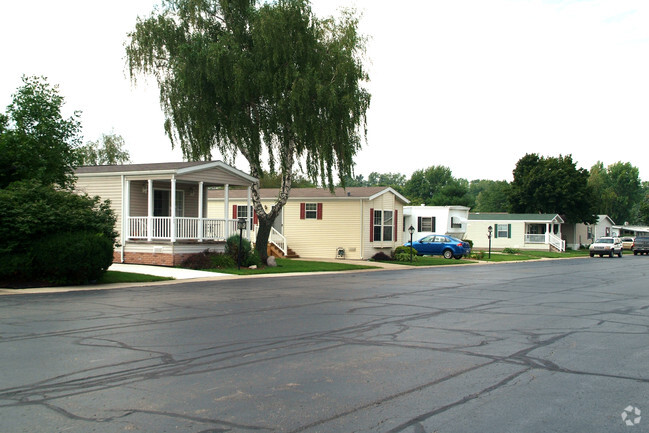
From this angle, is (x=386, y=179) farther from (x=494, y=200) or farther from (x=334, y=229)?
(x=334, y=229)

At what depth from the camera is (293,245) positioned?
1442 inches

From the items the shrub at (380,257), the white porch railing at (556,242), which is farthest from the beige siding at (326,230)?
the white porch railing at (556,242)

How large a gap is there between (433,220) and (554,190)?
24072 mm

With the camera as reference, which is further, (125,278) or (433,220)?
(433,220)

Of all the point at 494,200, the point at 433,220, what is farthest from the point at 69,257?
the point at 494,200

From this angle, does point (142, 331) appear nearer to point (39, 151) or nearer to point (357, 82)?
point (39, 151)

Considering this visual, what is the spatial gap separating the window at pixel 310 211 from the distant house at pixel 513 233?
29.1 metres

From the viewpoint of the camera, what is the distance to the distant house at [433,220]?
160 ft

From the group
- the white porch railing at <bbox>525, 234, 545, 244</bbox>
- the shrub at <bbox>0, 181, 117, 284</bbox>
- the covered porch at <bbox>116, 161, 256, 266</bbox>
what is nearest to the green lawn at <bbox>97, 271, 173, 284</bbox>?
the shrub at <bbox>0, 181, 117, 284</bbox>

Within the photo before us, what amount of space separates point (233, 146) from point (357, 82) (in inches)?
246

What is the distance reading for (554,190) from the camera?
66750 millimetres

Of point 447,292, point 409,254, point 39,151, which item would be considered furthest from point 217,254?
point 409,254

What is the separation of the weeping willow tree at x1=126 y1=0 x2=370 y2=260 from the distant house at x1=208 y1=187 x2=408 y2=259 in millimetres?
7589

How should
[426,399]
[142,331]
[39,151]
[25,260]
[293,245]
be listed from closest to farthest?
[426,399], [142,331], [25,260], [39,151], [293,245]
